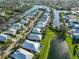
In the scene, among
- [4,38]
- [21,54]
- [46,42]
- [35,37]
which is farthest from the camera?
[35,37]

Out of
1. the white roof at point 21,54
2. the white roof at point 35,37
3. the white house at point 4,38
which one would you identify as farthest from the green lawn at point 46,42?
the white house at point 4,38

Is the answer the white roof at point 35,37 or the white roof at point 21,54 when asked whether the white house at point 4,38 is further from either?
the white roof at point 21,54

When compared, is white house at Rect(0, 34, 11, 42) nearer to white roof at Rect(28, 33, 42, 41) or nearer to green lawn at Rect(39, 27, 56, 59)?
white roof at Rect(28, 33, 42, 41)

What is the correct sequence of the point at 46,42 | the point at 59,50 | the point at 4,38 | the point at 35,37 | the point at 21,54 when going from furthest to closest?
the point at 35,37 < the point at 4,38 < the point at 46,42 < the point at 59,50 < the point at 21,54

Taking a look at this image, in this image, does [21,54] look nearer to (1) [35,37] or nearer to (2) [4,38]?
(2) [4,38]

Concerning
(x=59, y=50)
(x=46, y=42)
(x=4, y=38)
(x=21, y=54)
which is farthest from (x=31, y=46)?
(x=4, y=38)

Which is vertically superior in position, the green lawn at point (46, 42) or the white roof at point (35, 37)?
the white roof at point (35, 37)

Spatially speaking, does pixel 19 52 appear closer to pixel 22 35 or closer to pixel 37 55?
pixel 37 55

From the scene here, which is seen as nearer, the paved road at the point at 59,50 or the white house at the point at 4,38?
the paved road at the point at 59,50

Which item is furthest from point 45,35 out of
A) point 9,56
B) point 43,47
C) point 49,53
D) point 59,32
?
point 9,56
